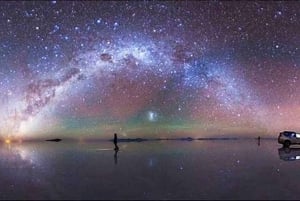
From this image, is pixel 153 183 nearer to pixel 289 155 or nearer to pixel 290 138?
pixel 289 155

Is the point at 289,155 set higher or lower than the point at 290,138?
lower

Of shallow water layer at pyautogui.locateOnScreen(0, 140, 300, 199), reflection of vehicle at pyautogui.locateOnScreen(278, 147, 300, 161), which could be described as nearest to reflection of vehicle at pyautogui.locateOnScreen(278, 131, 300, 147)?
reflection of vehicle at pyautogui.locateOnScreen(278, 147, 300, 161)

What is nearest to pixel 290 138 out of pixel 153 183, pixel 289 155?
pixel 289 155

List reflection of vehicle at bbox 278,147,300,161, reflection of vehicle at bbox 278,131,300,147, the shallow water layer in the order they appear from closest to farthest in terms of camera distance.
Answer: the shallow water layer, reflection of vehicle at bbox 278,147,300,161, reflection of vehicle at bbox 278,131,300,147

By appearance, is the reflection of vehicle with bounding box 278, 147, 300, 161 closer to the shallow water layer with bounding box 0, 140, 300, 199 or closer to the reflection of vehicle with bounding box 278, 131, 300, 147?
the shallow water layer with bounding box 0, 140, 300, 199

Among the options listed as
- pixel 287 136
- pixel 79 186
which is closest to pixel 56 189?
pixel 79 186

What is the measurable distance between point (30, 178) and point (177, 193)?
6.21 metres

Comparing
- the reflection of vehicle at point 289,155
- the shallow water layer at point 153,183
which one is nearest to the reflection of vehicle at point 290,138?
the reflection of vehicle at point 289,155

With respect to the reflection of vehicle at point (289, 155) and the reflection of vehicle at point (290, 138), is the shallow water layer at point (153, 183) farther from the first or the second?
the reflection of vehicle at point (290, 138)

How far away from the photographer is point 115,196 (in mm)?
10258

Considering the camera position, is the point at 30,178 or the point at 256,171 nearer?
the point at 30,178

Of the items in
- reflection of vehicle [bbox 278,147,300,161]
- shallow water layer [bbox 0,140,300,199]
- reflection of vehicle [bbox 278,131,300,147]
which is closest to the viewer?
shallow water layer [bbox 0,140,300,199]

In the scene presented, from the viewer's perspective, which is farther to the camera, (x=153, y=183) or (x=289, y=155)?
(x=289, y=155)

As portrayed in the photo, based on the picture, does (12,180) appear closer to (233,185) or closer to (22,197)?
(22,197)
